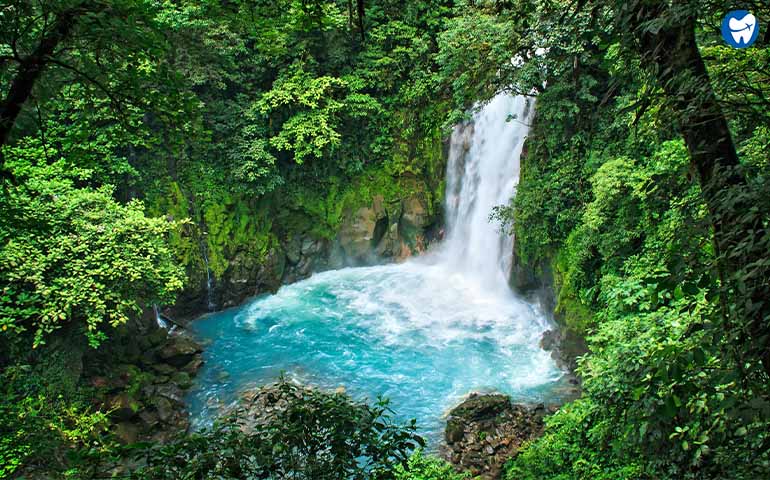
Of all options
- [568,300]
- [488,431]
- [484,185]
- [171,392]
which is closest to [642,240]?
[568,300]

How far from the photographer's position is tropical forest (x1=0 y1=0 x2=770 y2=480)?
2.61 metres

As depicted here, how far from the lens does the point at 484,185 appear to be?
1505 centimetres

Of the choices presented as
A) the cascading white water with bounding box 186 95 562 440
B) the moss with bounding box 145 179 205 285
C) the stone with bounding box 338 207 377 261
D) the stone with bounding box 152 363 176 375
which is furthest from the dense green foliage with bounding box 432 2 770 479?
the moss with bounding box 145 179 205 285

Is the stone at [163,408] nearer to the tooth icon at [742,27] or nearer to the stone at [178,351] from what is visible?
the stone at [178,351]

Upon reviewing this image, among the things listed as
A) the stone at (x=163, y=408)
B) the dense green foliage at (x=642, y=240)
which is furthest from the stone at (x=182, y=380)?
the dense green foliage at (x=642, y=240)

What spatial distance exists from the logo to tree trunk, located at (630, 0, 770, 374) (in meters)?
0.21

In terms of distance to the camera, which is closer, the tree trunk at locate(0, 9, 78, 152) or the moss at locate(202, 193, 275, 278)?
the tree trunk at locate(0, 9, 78, 152)

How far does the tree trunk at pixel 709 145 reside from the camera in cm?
218

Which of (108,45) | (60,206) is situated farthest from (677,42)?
(60,206)

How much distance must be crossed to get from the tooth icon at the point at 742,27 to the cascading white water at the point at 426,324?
7953mm

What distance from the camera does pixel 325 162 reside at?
16.1 m

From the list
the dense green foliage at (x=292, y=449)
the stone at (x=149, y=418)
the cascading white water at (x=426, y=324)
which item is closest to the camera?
the dense green foliage at (x=292, y=449)

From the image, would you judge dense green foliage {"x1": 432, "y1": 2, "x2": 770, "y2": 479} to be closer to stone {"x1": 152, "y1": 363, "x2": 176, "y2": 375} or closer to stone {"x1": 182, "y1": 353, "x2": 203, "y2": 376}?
stone {"x1": 182, "y1": 353, "x2": 203, "y2": 376}

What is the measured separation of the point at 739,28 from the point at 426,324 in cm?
1104
